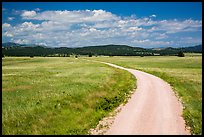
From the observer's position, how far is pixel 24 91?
100 ft

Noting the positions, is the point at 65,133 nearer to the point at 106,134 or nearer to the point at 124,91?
the point at 106,134

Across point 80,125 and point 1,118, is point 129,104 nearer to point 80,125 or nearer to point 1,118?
point 80,125

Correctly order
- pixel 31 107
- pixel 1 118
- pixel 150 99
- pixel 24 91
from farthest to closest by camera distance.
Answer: pixel 24 91 < pixel 150 99 < pixel 31 107 < pixel 1 118

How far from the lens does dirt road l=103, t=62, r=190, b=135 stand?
18.2m

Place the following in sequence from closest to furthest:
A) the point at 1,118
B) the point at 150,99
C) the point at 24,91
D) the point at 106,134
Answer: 1. the point at 106,134
2. the point at 1,118
3. the point at 150,99
4. the point at 24,91

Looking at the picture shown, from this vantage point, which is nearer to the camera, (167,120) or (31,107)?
(167,120)

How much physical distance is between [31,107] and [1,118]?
2876mm

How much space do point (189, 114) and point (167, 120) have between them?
9.10 feet

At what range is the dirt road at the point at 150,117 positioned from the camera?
18172mm

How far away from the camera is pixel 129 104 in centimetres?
2612

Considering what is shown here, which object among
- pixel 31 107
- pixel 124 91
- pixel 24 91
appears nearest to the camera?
pixel 31 107

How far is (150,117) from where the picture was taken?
2117cm

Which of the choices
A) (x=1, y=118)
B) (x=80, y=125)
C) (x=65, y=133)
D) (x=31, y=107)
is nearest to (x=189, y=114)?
(x=80, y=125)

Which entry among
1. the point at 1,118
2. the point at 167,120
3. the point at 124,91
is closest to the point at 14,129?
the point at 1,118
